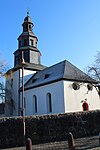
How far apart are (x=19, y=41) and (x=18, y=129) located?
88.9ft

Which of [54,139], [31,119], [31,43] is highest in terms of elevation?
[31,43]

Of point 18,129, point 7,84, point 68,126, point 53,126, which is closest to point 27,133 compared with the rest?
point 18,129

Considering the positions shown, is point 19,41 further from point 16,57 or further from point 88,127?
point 88,127

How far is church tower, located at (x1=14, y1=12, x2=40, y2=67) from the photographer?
38062mm

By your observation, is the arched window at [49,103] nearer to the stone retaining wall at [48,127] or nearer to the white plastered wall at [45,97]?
the white plastered wall at [45,97]

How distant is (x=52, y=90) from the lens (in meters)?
27.6

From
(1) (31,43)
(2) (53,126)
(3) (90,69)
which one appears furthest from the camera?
(1) (31,43)

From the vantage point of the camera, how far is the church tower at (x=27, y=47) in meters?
38.1

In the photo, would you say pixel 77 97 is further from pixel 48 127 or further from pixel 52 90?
pixel 48 127

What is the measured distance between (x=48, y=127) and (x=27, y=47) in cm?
2413

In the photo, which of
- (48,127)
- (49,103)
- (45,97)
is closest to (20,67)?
(45,97)

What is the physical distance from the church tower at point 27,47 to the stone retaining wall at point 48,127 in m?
21.6

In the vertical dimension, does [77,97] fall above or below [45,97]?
below

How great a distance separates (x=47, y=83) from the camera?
93.2 feet
